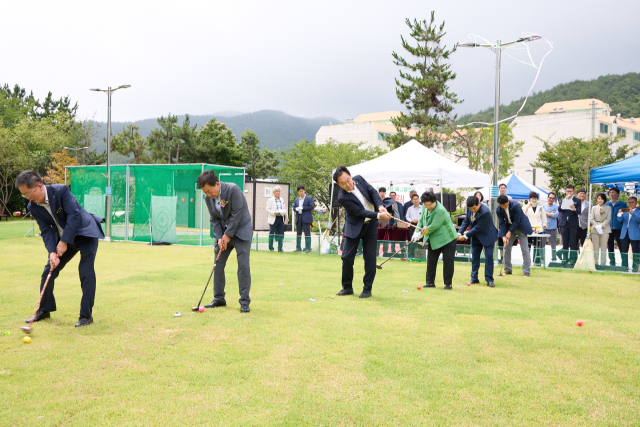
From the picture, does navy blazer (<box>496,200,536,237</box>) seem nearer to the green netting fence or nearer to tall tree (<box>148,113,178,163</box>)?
the green netting fence

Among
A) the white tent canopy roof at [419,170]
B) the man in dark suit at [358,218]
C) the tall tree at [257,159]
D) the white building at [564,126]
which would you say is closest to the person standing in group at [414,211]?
the white tent canopy roof at [419,170]

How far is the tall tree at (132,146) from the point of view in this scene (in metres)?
50.1

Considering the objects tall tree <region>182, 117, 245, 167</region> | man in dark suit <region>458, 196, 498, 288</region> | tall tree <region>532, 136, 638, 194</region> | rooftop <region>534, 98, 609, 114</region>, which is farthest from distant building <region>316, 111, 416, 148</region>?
man in dark suit <region>458, 196, 498, 288</region>

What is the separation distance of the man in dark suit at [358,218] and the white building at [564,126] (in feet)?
144

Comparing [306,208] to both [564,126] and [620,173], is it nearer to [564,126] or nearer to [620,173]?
[620,173]

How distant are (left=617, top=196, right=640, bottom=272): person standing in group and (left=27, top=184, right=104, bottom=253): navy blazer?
10.8 m

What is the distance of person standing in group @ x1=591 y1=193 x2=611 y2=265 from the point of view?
12016 millimetres

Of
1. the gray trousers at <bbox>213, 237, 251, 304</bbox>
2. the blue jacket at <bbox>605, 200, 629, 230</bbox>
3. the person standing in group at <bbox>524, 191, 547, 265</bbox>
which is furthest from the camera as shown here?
the blue jacket at <bbox>605, 200, 629, 230</bbox>

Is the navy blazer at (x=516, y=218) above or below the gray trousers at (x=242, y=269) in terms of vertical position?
above

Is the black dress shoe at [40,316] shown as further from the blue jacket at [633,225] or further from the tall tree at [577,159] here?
the tall tree at [577,159]

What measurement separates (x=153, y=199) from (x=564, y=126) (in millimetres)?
46122

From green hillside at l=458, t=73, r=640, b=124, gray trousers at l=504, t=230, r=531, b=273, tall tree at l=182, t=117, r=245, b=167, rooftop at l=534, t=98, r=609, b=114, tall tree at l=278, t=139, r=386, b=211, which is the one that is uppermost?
green hillside at l=458, t=73, r=640, b=124

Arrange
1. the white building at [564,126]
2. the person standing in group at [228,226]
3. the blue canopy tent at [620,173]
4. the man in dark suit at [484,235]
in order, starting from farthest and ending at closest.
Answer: the white building at [564,126] < the blue canopy tent at [620,173] < the man in dark suit at [484,235] < the person standing in group at [228,226]

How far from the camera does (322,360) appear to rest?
4.25 m
